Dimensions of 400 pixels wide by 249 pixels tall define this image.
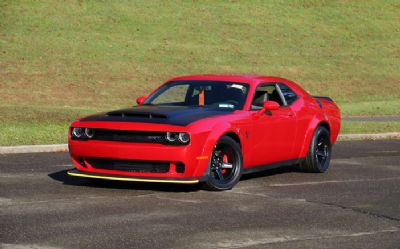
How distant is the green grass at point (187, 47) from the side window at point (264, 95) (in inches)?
731

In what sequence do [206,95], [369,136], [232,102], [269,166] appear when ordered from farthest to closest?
[369,136]
[269,166]
[206,95]
[232,102]

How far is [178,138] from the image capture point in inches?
448

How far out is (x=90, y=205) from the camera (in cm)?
1068

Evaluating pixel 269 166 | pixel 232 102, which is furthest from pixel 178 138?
pixel 269 166

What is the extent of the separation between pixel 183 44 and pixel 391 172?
109ft

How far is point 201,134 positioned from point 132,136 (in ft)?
2.66

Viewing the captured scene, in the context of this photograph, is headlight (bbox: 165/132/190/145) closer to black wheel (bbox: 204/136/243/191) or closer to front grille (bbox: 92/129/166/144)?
front grille (bbox: 92/129/166/144)

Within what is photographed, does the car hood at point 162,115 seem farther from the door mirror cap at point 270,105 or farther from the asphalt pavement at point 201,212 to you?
the asphalt pavement at point 201,212

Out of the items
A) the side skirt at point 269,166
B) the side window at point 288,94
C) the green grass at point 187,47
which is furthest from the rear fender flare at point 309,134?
the green grass at point 187,47

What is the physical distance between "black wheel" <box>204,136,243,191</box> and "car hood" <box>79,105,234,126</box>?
41 centimetres

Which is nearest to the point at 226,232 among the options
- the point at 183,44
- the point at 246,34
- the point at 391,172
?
the point at 391,172

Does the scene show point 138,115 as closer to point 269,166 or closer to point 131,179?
point 131,179

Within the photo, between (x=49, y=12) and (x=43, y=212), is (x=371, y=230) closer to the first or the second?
(x=43, y=212)

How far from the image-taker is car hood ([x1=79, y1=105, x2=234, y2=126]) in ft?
37.9
